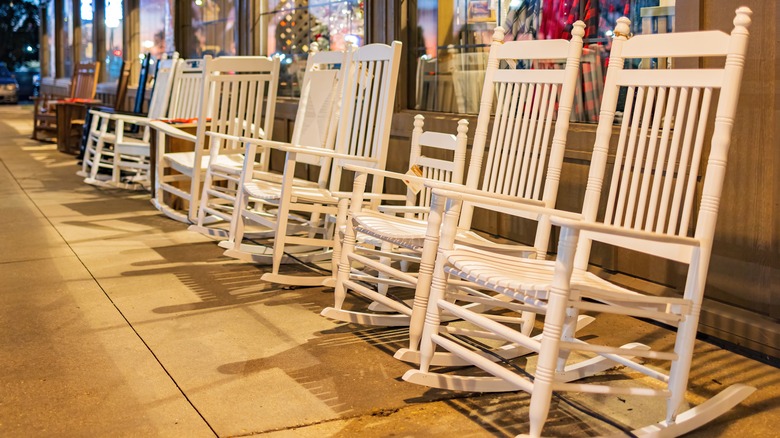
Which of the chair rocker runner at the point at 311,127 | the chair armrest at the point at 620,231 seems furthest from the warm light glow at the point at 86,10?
the chair armrest at the point at 620,231

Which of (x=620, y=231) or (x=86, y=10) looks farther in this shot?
(x=86, y=10)

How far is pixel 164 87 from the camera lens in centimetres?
729

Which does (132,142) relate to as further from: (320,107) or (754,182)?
(754,182)

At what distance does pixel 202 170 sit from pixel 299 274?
149 cm

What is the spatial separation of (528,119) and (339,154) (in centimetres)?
123

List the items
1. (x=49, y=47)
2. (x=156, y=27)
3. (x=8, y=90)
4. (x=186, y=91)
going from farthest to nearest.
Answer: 1. (x=8, y=90)
2. (x=49, y=47)
3. (x=156, y=27)
4. (x=186, y=91)

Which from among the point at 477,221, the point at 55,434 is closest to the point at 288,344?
the point at 55,434

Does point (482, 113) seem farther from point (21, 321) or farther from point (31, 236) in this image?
point (31, 236)

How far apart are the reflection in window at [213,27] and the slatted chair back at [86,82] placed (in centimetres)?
126

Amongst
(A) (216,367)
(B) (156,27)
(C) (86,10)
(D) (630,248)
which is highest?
(C) (86,10)

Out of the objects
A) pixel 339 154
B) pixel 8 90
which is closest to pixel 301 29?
pixel 339 154

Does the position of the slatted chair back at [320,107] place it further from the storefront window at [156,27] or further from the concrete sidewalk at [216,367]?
the storefront window at [156,27]

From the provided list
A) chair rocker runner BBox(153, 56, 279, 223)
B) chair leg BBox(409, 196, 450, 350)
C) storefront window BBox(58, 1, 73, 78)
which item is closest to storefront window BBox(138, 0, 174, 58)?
storefront window BBox(58, 1, 73, 78)

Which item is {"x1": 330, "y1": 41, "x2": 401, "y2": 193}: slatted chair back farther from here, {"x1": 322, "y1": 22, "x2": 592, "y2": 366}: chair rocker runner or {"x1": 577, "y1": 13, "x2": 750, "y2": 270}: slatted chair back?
{"x1": 577, "y1": 13, "x2": 750, "y2": 270}: slatted chair back
